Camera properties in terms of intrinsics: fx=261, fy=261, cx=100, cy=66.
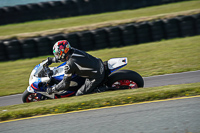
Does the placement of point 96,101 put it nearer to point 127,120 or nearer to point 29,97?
point 127,120

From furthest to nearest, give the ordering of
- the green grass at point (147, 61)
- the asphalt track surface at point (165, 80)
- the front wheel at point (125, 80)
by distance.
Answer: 1. the green grass at point (147, 61)
2. the asphalt track surface at point (165, 80)
3. the front wheel at point (125, 80)

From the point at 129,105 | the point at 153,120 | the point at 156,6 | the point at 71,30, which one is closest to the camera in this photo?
the point at 153,120

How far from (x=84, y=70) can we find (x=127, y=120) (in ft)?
6.08

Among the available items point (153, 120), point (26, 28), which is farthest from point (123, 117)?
point (26, 28)

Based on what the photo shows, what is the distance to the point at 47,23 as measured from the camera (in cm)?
1820

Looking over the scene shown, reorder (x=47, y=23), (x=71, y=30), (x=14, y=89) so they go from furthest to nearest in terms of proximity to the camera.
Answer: (x=47, y=23)
(x=71, y=30)
(x=14, y=89)

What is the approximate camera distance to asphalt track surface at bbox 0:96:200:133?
4.20 meters

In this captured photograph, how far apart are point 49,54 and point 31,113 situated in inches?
297

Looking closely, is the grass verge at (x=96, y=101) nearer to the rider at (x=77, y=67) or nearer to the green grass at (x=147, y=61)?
the rider at (x=77, y=67)

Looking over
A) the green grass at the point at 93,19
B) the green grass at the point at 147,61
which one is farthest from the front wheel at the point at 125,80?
the green grass at the point at 93,19

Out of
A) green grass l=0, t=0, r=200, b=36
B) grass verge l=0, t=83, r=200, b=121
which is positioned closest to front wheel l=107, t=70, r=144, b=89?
grass verge l=0, t=83, r=200, b=121

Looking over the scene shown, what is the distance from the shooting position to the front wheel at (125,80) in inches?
243

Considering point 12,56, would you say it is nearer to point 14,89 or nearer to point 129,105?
point 14,89

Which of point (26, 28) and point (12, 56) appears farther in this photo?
point (26, 28)
